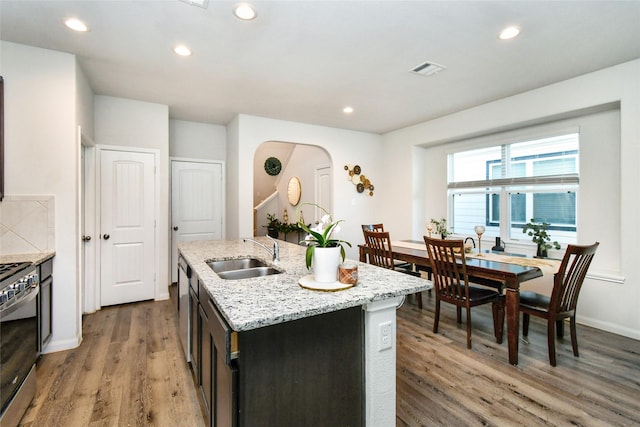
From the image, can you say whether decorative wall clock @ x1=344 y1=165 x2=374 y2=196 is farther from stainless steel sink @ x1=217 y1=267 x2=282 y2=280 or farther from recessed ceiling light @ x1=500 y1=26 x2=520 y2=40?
stainless steel sink @ x1=217 y1=267 x2=282 y2=280

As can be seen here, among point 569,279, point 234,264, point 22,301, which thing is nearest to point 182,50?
point 234,264

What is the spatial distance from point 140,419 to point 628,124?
15.1ft

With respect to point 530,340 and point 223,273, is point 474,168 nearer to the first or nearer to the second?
point 530,340

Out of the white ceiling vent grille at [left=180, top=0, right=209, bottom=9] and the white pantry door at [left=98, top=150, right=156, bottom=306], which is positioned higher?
the white ceiling vent grille at [left=180, top=0, right=209, bottom=9]

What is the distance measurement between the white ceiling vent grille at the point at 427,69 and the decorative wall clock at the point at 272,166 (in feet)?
16.6

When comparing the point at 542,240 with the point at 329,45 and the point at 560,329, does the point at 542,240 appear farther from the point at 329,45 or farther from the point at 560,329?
the point at 329,45

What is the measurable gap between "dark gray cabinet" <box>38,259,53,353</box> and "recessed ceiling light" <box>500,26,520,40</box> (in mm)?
3960

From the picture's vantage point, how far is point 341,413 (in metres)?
1.36

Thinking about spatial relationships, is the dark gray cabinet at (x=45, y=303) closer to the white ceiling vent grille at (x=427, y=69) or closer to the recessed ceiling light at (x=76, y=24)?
the recessed ceiling light at (x=76, y=24)

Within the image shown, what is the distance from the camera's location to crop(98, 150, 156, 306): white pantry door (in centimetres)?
378

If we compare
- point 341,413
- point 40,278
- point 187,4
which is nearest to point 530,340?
point 341,413

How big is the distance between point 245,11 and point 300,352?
218 cm

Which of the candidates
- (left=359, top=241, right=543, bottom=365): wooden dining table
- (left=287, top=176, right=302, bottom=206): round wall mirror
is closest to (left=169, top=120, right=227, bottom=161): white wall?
(left=287, top=176, right=302, bottom=206): round wall mirror

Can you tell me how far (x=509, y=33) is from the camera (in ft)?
7.89
